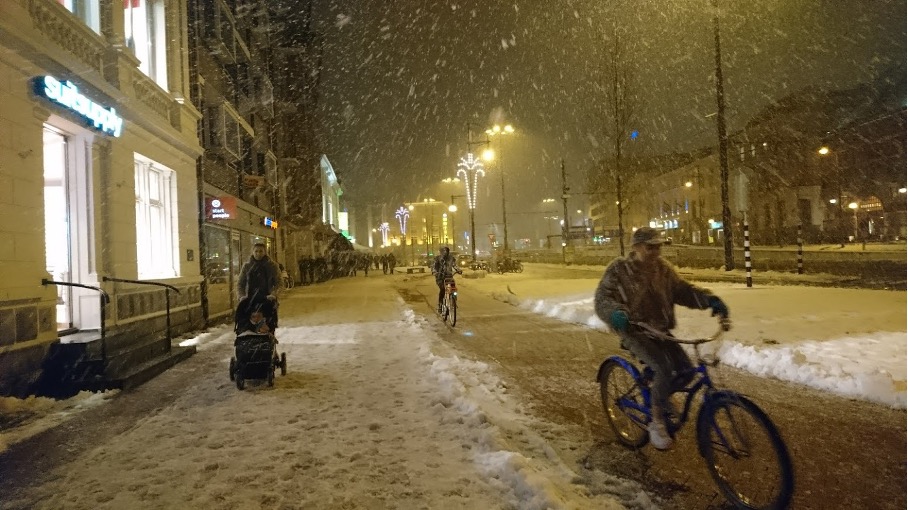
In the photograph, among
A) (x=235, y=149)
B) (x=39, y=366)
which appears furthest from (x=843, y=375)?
(x=235, y=149)

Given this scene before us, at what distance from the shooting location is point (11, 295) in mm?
6801

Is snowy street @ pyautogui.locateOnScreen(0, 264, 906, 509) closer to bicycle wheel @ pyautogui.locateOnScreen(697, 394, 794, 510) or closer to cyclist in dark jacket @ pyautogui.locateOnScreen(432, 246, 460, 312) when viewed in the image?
bicycle wheel @ pyautogui.locateOnScreen(697, 394, 794, 510)

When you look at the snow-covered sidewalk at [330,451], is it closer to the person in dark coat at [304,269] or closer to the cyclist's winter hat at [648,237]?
the cyclist's winter hat at [648,237]

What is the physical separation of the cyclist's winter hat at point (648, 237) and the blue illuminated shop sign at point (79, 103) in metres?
7.47

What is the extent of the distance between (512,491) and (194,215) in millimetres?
12646

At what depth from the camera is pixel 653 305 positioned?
4234 mm

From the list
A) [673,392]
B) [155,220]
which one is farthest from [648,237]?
[155,220]

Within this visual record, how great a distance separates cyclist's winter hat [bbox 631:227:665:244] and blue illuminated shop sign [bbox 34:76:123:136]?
24.5ft

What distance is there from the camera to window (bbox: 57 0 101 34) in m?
9.55

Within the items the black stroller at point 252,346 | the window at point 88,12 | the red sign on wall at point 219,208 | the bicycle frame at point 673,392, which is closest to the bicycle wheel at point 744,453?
the bicycle frame at point 673,392

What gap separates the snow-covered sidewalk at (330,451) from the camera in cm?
380

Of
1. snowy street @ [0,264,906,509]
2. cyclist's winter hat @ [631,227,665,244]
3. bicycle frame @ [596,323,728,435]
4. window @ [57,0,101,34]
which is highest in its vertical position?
window @ [57,0,101,34]

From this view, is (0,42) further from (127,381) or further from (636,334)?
(636,334)

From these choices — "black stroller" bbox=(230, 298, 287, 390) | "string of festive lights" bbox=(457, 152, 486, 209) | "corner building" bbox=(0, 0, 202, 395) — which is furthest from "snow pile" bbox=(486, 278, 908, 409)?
"string of festive lights" bbox=(457, 152, 486, 209)
